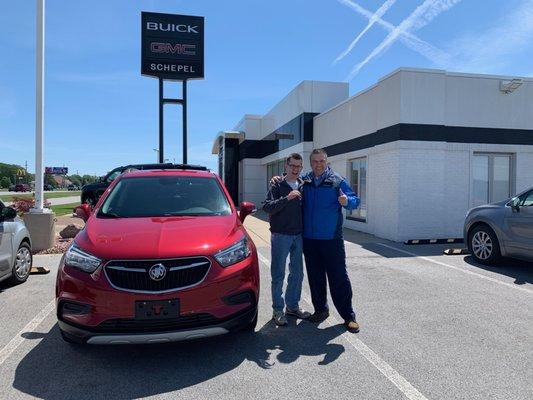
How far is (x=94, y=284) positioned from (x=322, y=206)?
2.32 m

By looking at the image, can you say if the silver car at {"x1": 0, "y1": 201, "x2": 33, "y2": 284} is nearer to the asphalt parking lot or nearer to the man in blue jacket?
the asphalt parking lot

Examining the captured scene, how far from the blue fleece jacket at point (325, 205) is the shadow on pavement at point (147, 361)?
3.44ft

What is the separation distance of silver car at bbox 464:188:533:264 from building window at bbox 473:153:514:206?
3842 millimetres

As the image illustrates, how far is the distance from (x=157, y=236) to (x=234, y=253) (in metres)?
0.69

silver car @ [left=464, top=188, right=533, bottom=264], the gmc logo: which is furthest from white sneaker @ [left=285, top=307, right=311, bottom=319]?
the gmc logo

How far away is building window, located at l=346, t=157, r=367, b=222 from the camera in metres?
13.7

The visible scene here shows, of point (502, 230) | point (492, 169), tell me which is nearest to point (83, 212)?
point (502, 230)

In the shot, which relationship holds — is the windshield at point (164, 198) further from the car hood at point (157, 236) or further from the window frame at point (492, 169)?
the window frame at point (492, 169)

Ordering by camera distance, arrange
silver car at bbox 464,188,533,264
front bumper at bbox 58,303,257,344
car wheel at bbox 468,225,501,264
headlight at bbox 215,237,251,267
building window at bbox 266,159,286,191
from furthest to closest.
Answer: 1. building window at bbox 266,159,286,191
2. car wheel at bbox 468,225,501,264
3. silver car at bbox 464,188,533,264
4. headlight at bbox 215,237,251,267
5. front bumper at bbox 58,303,257,344

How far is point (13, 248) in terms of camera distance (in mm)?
6363

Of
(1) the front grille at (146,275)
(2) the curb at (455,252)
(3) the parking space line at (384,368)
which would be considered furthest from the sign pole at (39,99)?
(2) the curb at (455,252)

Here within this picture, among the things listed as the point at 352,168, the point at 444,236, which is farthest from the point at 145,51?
the point at 444,236

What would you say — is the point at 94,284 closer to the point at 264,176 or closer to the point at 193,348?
the point at 193,348

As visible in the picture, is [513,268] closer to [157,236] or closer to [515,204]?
[515,204]
